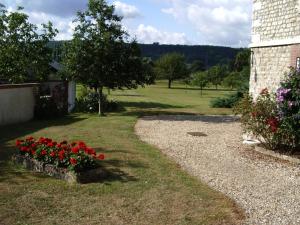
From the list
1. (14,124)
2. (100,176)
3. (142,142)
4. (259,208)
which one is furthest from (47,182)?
(14,124)

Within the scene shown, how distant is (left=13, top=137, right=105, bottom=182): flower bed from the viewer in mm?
8062

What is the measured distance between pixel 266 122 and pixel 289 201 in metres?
4.72

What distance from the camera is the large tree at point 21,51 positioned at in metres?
19.8

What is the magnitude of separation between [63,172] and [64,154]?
1.19ft

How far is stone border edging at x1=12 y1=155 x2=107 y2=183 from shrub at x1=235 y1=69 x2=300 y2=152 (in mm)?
5458

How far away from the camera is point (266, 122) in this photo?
12.0 m

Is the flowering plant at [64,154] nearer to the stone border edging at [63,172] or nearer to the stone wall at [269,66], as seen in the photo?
the stone border edging at [63,172]

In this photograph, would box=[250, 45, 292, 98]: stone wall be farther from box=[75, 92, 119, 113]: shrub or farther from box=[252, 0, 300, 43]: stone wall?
box=[75, 92, 119, 113]: shrub


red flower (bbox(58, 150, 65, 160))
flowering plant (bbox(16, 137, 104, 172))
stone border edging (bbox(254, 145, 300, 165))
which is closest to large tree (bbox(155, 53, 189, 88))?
stone border edging (bbox(254, 145, 300, 165))

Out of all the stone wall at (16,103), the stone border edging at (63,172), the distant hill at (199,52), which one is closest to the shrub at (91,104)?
the stone wall at (16,103)

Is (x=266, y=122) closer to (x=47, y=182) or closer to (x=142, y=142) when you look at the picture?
(x=142, y=142)

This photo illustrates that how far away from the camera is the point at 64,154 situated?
833 centimetres

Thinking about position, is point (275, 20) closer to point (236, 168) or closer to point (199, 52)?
point (236, 168)

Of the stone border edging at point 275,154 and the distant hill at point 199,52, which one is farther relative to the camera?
the distant hill at point 199,52
